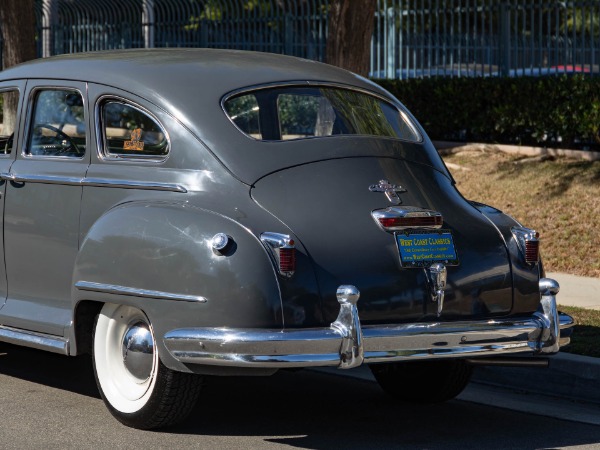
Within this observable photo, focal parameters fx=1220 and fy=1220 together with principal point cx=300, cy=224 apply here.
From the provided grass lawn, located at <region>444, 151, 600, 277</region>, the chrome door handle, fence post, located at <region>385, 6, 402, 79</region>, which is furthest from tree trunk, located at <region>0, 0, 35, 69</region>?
the chrome door handle

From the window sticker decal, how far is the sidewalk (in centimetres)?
435

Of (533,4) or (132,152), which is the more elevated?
(533,4)

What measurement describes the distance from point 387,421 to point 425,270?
1043 mm

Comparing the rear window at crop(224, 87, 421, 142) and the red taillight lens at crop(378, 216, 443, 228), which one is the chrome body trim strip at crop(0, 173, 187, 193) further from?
the red taillight lens at crop(378, 216, 443, 228)

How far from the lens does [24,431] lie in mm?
5969

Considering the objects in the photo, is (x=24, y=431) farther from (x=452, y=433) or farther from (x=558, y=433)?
(x=558, y=433)

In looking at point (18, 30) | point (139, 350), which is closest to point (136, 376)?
point (139, 350)

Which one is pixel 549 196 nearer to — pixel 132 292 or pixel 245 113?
pixel 245 113

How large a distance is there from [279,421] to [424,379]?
90 cm

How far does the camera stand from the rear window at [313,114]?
6.27 meters

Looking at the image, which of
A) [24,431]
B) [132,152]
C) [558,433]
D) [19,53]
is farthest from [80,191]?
[19,53]

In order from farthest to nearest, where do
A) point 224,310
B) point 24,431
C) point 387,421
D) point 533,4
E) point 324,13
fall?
1. point 324,13
2. point 533,4
3. point 387,421
4. point 24,431
5. point 224,310

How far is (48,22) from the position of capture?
2312 cm

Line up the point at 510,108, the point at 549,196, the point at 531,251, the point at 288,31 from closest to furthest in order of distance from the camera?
the point at 531,251, the point at 549,196, the point at 510,108, the point at 288,31
